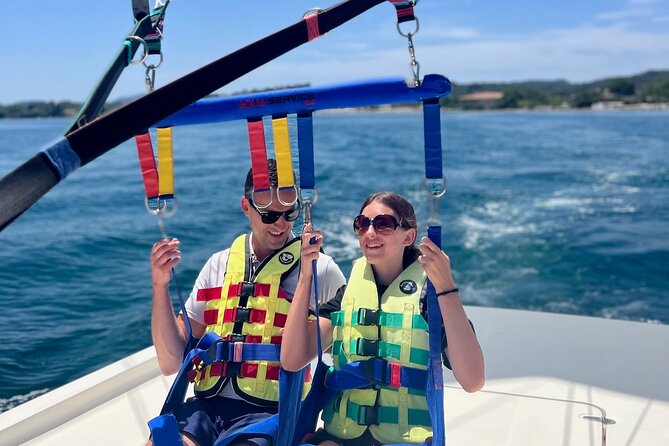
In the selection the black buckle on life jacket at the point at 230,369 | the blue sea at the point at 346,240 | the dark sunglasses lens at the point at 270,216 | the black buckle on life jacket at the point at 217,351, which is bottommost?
the black buckle on life jacket at the point at 230,369

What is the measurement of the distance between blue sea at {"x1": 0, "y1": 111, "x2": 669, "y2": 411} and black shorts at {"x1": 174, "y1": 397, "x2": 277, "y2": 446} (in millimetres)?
2475

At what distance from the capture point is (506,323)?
3572 mm

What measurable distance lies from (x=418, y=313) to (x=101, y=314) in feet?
16.1

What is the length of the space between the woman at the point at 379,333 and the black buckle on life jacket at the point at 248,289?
0.23 meters

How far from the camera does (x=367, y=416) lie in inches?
69.1

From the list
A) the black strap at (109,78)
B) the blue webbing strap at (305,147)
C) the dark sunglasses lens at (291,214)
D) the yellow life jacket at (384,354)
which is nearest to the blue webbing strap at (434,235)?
the yellow life jacket at (384,354)

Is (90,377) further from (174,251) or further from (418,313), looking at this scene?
(418,313)

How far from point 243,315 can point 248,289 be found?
8cm

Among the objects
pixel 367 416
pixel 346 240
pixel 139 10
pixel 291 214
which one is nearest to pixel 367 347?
pixel 367 416

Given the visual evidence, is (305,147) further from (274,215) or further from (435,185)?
(435,185)

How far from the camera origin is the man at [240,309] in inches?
71.9

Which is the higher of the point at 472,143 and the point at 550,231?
the point at 472,143

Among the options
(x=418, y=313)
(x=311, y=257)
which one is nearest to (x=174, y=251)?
(x=311, y=257)

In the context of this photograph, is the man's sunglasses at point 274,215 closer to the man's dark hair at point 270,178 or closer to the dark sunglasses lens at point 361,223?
the man's dark hair at point 270,178
